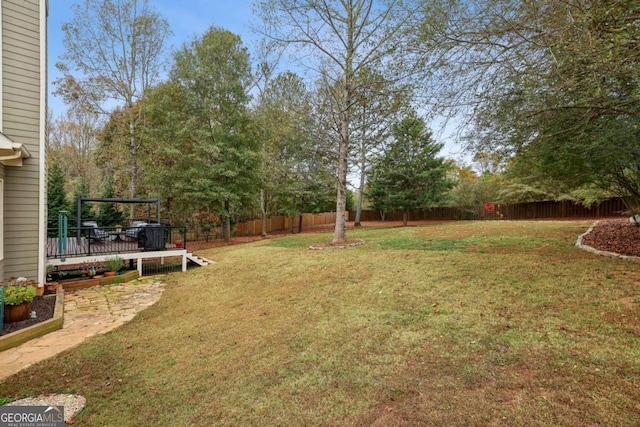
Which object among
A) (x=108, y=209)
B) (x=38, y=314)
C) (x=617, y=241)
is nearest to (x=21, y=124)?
(x=38, y=314)

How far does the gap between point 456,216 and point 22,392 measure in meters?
25.2

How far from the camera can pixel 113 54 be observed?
47.9 ft

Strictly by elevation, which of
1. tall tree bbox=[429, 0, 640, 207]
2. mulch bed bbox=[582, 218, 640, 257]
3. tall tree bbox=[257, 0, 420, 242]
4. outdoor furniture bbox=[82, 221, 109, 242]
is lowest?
outdoor furniture bbox=[82, 221, 109, 242]

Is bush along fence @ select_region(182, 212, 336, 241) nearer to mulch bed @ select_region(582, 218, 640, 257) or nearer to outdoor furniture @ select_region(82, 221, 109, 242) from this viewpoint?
outdoor furniture @ select_region(82, 221, 109, 242)

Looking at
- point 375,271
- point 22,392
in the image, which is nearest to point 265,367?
point 22,392

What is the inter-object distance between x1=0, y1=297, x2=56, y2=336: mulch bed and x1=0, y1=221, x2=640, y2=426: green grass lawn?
3.93ft

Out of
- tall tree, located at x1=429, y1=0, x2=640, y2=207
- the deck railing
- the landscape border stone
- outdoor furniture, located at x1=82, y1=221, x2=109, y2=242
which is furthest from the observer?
outdoor furniture, located at x1=82, y1=221, x2=109, y2=242

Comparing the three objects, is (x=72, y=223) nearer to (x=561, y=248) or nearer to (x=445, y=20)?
(x=445, y=20)

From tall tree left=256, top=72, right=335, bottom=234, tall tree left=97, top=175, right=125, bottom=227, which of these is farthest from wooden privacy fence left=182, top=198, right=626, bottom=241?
tall tree left=97, top=175, right=125, bottom=227

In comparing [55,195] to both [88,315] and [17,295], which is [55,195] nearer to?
[88,315]

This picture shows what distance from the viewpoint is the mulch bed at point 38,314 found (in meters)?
4.48

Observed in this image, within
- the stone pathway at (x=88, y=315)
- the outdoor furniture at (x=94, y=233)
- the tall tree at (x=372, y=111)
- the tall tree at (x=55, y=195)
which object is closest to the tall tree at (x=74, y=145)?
the tall tree at (x=55, y=195)

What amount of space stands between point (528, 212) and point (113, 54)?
26936mm

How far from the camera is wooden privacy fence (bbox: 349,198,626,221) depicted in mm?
18802
